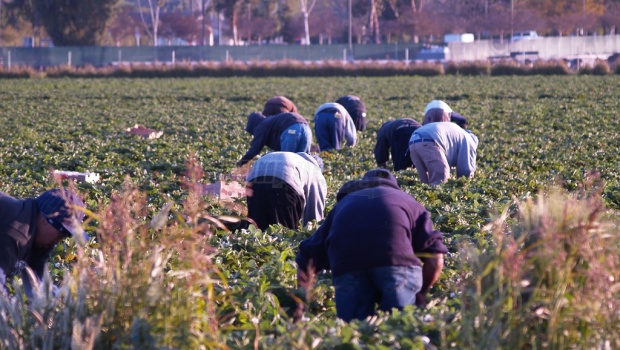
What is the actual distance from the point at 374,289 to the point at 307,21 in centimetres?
9303

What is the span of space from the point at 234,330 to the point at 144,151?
41.4ft

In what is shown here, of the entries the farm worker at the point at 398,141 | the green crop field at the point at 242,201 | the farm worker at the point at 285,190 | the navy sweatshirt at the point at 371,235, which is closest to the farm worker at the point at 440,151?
the green crop field at the point at 242,201

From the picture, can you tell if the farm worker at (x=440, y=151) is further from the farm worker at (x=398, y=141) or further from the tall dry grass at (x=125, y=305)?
the tall dry grass at (x=125, y=305)

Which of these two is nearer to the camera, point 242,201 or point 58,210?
point 58,210

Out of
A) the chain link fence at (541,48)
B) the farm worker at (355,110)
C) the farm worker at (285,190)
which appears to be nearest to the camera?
the farm worker at (285,190)

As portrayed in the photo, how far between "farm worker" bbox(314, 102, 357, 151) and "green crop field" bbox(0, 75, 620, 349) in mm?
448

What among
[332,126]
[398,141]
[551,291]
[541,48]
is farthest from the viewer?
[541,48]

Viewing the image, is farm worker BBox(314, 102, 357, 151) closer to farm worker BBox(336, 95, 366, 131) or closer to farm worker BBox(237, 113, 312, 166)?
farm worker BBox(336, 95, 366, 131)

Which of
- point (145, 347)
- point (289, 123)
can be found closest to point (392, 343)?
point (145, 347)

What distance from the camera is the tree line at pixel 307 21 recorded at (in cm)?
7956

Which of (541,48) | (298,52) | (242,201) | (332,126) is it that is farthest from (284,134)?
(541,48)

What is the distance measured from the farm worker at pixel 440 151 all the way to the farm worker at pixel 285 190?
309 centimetres

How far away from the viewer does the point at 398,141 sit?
1280cm

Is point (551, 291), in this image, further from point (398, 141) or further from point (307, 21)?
point (307, 21)
